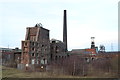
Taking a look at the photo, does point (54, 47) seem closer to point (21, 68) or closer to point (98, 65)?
point (21, 68)

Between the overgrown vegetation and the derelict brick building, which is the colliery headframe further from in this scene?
the overgrown vegetation

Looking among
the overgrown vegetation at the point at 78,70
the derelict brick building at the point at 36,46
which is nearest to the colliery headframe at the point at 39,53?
the derelict brick building at the point at 36,46

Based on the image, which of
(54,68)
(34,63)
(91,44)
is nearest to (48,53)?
(34,63)

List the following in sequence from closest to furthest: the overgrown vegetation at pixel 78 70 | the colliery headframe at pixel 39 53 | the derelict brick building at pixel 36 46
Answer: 1. the overgrown vegetation at pixel 78 70
2. the colliery headframe at pixel 39 53
3. the derelict brick building at pixel 36 46

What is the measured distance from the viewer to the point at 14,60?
61969 millimetres

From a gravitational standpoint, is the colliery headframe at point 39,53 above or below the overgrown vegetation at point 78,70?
above

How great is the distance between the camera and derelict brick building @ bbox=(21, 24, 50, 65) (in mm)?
56062

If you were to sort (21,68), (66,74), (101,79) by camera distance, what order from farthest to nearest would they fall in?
(21,68) < (66,74) < (101,79)

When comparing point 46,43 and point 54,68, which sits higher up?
point 46,43

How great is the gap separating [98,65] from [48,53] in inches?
770

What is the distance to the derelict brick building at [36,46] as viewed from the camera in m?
56.1

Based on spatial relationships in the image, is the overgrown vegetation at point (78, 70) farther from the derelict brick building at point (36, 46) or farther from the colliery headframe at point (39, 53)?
the derelict brick building at point (36, 46)

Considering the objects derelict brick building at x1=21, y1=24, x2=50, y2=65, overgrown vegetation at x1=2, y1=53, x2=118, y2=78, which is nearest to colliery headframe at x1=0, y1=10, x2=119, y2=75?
derelict brick building at x1=21, y1=24, x2=50, y2=65

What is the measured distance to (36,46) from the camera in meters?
58.8
